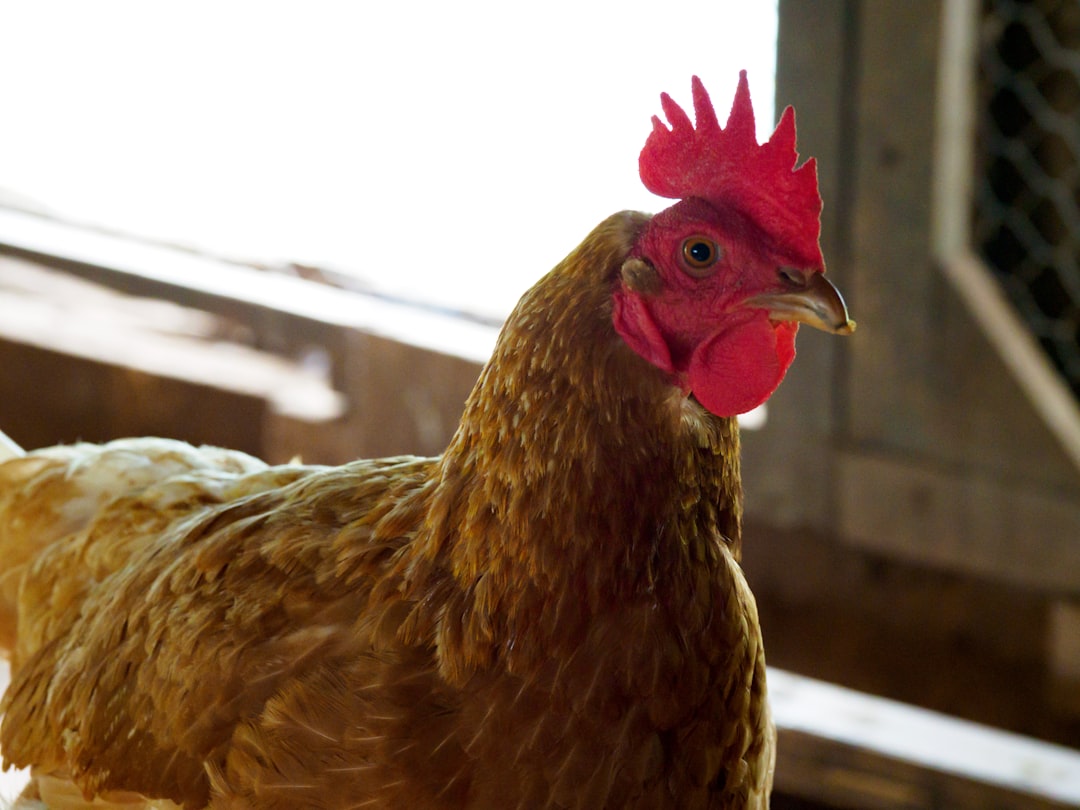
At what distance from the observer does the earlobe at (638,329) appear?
89cm

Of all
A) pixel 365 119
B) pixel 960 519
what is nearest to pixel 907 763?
pixel 960 519

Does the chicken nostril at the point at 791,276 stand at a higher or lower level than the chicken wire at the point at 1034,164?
lower

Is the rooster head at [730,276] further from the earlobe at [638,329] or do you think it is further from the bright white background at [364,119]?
the bright white background at [364,119]

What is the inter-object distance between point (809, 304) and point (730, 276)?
2.7 inches

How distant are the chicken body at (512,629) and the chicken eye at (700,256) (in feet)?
0.18

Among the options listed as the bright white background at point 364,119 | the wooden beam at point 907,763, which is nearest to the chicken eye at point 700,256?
the wooden beam at point 907,763

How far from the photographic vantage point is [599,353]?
0.90 meters

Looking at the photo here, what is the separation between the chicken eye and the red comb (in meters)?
0.04

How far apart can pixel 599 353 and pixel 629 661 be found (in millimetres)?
251

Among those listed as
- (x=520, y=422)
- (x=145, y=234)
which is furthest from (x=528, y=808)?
(x=145, y=234)

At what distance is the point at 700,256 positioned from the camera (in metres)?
0.89

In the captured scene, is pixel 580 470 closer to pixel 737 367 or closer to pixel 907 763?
pixel 737 367

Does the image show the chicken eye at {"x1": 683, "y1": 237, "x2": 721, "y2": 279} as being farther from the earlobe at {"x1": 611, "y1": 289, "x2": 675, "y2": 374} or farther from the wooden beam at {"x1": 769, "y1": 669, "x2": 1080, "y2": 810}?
the wooden beam at {"x1": 769, "y1": 669, "x2": 1080, "y2": 810}

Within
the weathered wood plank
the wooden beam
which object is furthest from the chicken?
the weathered wood plank
